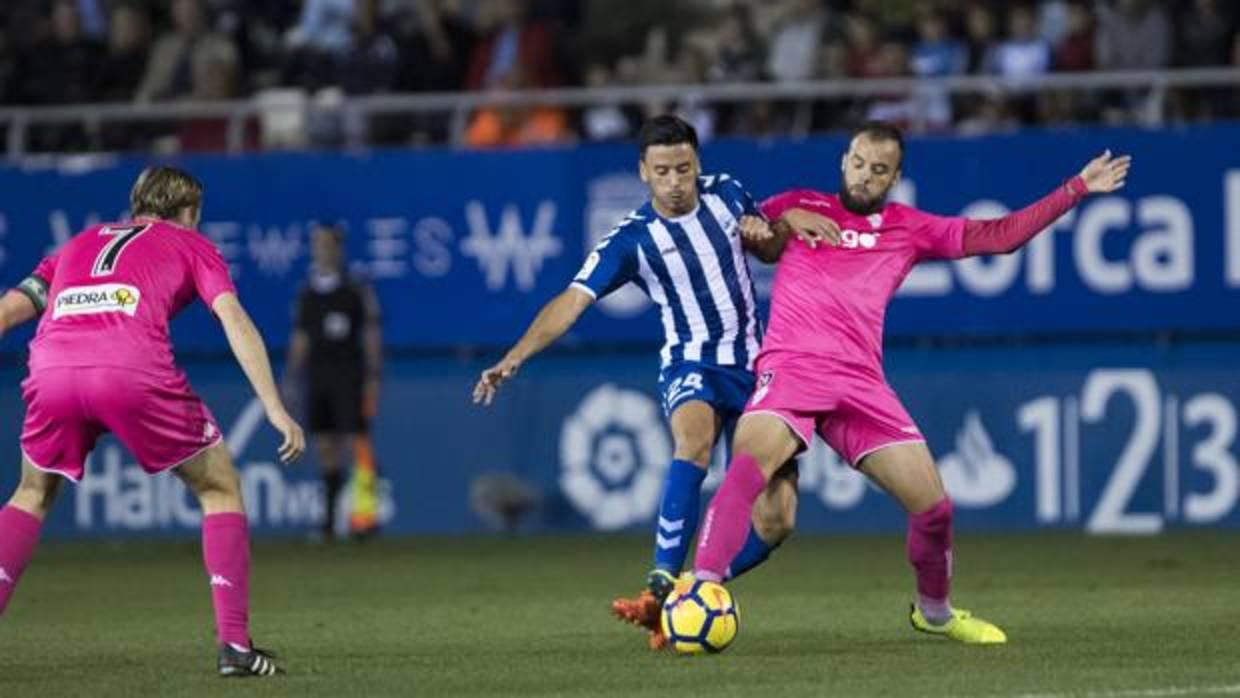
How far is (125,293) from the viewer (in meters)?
10.4

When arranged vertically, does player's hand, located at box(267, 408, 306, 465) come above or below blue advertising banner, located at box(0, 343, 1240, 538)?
above

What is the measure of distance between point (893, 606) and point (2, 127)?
12437mm

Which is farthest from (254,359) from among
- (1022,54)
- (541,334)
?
(1022,54)

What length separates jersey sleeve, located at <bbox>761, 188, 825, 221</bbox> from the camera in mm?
11570

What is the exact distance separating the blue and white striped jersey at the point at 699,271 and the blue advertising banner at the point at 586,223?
8.56m

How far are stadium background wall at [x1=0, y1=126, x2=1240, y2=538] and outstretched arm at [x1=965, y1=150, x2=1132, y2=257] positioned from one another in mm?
9026

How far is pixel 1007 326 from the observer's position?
20.6 metres

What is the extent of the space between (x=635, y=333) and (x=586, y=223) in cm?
95

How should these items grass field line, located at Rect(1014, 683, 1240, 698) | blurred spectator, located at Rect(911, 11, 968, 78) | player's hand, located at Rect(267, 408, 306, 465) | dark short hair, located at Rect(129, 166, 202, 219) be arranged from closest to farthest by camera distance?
grass field line, located at Rect(1014, 683, 1240, 698) < player's hand, located at Rect(267, 408, 306, 465) < dark short hair, located at Rect(129, 166, 202, 219) < blurred spectator, located at Rect(911, 11, 968, 78)

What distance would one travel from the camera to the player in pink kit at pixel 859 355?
11.1 metres

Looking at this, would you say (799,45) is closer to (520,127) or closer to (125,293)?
(520,127)

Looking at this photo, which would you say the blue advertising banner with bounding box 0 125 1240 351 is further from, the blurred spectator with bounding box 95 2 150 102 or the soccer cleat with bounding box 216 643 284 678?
the soccer cleat with bounding box 216 643 284 678

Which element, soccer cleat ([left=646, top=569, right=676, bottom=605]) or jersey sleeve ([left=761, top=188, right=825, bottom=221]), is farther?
jersey sleeve ([left=761, top=188, right=825, bottom=221])

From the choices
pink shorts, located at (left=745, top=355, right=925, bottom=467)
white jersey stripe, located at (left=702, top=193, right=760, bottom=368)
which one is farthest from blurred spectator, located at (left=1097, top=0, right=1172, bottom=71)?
pink shorts, located at (left=745, top=355, right=925, bottom=467)
